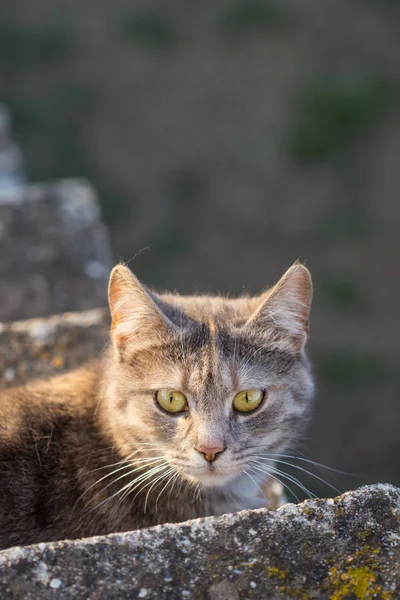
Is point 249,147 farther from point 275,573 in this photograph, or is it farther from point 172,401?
point 275,573

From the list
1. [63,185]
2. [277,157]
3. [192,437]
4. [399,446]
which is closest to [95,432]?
[192,437]

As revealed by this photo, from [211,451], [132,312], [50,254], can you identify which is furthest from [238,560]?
[50,254]

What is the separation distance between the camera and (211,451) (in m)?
2.57

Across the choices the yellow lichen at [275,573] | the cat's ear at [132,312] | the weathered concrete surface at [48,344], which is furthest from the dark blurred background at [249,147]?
the yellow lichen at [275,573]

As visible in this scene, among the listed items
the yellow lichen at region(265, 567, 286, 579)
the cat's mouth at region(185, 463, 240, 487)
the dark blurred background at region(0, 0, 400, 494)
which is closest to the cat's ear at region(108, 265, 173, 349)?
the cat's mouth at region(185, 463, 240, 487)

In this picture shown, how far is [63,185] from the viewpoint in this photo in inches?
173

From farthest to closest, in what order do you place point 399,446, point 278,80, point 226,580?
1. point 278,80
2. point 399,446
3. point 226,580

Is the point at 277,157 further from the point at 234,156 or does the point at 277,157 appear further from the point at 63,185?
the point at 63,185

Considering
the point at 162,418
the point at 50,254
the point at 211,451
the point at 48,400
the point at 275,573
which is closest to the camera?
the point at 275,573

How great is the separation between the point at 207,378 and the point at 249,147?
508cm

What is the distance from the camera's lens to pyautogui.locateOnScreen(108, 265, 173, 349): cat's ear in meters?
2.70

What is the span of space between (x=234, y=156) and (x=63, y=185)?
327 cm

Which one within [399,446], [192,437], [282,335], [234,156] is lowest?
[399,446]

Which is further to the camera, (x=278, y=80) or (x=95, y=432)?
(x=278, y=80)
